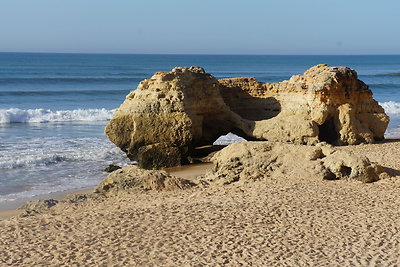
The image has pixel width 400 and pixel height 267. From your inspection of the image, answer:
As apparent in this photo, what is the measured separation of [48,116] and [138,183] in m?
14.7

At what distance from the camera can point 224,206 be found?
958cm

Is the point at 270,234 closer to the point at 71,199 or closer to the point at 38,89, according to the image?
the point at 71,199

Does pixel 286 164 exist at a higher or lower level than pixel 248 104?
lower

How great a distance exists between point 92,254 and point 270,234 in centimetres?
249

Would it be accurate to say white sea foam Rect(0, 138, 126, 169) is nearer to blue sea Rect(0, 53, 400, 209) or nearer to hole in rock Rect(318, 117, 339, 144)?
blue sea Rect(0, 53, 400, 209)

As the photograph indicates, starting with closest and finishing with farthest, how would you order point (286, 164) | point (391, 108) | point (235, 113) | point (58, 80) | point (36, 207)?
point (36, 207) < point (286, 164) < point (235, 113) < point (391, 108) < point (58, 80)

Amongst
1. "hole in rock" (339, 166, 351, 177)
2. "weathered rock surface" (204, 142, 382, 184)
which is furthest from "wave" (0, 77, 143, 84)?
"hole in rock" (339, 166, 351, 177)

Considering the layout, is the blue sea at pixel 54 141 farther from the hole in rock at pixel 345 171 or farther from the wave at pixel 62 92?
the hole in rock at pixel 345 171

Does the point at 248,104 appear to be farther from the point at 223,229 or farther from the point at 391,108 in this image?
the point at 391,108

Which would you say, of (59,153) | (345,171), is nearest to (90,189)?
(59,153)

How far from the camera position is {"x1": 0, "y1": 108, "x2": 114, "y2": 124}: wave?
24109 millimetres

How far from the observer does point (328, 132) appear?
52.3ft

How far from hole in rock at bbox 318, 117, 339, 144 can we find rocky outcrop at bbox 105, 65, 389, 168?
0.03 m

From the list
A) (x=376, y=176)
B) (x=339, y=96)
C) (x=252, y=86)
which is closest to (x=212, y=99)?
(x=252, y=86)
